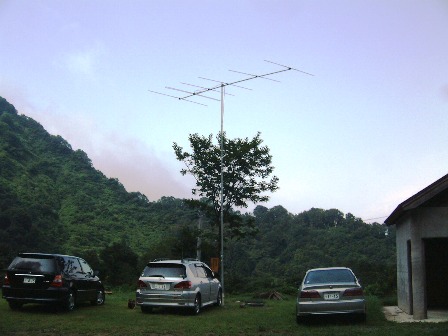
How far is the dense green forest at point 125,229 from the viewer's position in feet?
165

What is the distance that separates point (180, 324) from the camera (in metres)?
14.1

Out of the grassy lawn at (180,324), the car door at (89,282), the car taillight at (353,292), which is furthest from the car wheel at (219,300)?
the car taillight at (353,292)

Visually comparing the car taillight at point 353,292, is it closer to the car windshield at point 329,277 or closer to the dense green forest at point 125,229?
the car windshield at point 329,277

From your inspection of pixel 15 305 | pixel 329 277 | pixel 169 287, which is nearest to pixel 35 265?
pixel 15 305

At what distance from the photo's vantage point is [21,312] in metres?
15.8

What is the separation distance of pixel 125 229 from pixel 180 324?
6041cm

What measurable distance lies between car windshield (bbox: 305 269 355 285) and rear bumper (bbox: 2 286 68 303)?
7130 millimetres

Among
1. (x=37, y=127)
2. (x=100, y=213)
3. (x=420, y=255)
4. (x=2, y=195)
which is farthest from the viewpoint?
(x=37, y=127)

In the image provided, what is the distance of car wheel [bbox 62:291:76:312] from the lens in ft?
52.9

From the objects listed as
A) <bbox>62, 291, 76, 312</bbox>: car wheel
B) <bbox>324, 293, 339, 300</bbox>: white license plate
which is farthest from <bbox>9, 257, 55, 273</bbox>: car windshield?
<bbox>324, 293, 339, 300</bbox>: white license plate

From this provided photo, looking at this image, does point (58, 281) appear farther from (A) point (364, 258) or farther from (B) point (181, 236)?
(A) point (364, 258)

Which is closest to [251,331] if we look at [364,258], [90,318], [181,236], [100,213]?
[90,318]

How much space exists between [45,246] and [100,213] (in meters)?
17.1

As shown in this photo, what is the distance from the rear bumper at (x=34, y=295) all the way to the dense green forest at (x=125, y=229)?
64.8 feet
